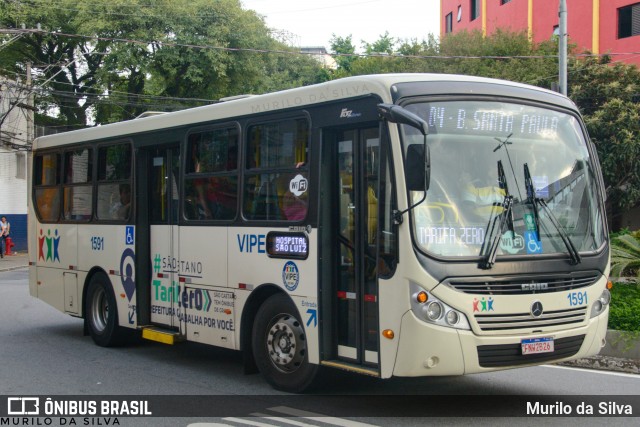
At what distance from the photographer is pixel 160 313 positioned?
424 inches

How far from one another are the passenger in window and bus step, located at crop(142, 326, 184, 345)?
1690mm

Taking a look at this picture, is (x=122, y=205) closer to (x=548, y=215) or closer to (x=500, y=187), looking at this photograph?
(x=500, y=187)

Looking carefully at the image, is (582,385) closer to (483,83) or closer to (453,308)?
(453,308)

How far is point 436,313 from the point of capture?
22.4ft

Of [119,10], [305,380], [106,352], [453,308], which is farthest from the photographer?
[119,10]

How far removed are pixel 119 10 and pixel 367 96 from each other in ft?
116

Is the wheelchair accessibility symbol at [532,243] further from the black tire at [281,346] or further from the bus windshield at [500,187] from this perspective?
the black tire at [281,346]

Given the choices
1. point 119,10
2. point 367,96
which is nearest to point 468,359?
point 367,96

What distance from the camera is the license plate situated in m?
7.02

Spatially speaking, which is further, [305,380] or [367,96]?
[305,380]

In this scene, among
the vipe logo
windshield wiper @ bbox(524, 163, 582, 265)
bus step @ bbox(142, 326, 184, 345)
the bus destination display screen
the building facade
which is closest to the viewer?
windshield wiper @ bbox(524, 163, 582, 265)

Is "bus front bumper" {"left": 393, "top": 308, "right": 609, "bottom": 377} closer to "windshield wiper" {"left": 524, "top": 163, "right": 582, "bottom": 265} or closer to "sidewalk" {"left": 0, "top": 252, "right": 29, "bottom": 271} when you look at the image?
"windshield wiper" {"left": 524, "top": 163, "right": 582, "bottom": 265}

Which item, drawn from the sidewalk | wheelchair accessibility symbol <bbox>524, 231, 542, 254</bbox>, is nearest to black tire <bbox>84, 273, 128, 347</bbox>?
wheelchair accessibility symbol <bbox>524, 231, 542, 254</bbox>

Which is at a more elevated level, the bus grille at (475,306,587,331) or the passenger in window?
the passenger in window
